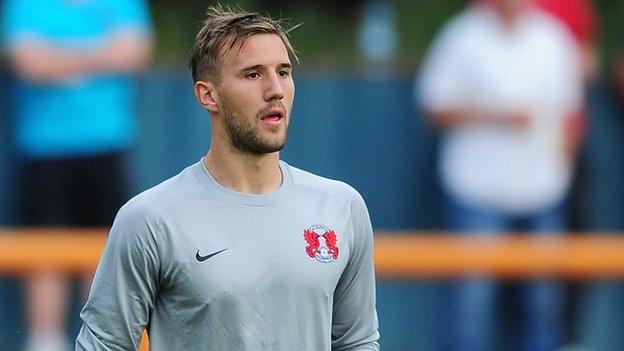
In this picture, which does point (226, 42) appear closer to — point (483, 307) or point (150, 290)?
point (150, 290)

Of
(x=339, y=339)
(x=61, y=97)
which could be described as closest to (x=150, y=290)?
(x=339, y=339)

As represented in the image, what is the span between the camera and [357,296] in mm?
4695

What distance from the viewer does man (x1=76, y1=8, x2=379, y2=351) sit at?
4.37m

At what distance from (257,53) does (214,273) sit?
25.0 inches

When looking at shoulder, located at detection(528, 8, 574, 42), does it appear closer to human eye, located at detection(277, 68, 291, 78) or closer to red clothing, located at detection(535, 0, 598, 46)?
red clothing, located at detection(535, 0, 598, 46)

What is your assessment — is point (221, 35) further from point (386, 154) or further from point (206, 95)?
point (386, 154)

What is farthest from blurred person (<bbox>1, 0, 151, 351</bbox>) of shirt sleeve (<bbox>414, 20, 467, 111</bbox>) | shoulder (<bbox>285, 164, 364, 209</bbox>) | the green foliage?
shoulder (<bbox>285, 164, 364, 209</bbox>)

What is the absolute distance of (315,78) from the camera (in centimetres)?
906

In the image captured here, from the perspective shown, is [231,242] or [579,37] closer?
[231,242]

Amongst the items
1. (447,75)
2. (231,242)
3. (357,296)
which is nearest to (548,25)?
(447,75)

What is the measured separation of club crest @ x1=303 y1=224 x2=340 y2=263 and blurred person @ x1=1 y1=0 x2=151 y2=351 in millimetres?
3864

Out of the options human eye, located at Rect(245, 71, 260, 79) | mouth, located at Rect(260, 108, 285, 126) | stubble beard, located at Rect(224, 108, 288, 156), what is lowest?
stubble beard, located at Rect(224, 108, 288, 156)

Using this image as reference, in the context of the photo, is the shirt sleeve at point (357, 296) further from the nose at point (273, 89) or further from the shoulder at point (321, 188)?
the nose at point (273, 89)

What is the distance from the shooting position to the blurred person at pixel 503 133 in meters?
8.62
